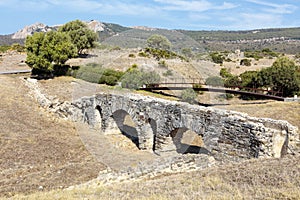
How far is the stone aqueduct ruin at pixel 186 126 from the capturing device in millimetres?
11258

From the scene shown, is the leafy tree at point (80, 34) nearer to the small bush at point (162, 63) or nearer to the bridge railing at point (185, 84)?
the small bush at point (162, 63)

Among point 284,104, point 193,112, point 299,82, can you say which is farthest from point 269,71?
point 193,112

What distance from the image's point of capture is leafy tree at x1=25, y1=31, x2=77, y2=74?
89.2 ft

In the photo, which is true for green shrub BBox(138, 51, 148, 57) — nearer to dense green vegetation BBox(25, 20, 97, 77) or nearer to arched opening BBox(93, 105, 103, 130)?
dense green vegetation BBox(25, 20, 97, 77)

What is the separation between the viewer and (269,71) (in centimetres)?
3403

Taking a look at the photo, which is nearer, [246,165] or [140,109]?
[246,165]

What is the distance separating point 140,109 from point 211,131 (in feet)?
15.5

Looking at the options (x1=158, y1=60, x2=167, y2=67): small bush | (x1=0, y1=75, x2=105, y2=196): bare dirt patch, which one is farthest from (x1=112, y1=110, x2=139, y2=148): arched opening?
(x1=158, y1=60, x2=167, y2=67): small bush

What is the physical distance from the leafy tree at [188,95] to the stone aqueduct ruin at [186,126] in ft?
32.2

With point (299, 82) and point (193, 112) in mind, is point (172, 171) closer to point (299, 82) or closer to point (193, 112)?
point (193, 112)

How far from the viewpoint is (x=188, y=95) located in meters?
29.5

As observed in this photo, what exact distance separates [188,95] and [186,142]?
38.4 ft

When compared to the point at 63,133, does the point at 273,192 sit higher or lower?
higher

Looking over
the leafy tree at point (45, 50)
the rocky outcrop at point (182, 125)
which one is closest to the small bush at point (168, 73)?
the leafy tree at point (45, 50)
